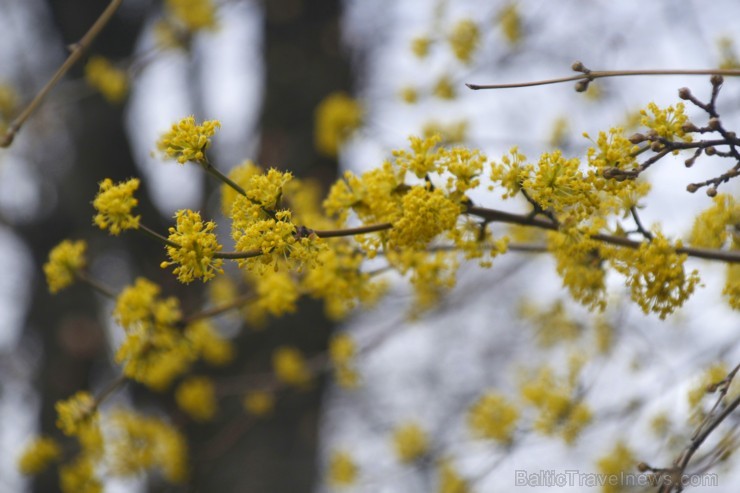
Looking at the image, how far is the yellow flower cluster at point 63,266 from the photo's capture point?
249 centimetres

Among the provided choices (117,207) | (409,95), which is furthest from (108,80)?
(117,207)

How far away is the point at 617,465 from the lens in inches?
135

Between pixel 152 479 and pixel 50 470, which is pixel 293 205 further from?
pixel 50 470

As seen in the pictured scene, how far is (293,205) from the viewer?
8.52 ft

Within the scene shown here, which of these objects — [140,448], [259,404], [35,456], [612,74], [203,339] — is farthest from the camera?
[259,404]

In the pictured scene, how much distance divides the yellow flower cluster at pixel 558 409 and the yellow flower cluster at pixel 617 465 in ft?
0.97

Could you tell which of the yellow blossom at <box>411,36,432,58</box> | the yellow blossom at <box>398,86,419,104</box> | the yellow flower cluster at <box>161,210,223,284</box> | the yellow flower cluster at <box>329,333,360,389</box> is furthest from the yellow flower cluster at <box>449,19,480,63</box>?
the yellow flower cluster at <box>161,210,223,284</box>

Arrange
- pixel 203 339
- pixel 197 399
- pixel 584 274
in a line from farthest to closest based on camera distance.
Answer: pixel 197 399 → pixel 203 339 → pixel 584 274

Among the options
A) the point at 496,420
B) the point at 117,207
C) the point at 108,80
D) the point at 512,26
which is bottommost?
the point at 117,207

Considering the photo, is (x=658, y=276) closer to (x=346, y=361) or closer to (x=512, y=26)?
(x=346, y=361)

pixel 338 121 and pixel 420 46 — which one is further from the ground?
pixel 420 46

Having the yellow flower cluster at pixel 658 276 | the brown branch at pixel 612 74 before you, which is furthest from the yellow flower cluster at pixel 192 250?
the yellow flower cluster at pixel 658 276

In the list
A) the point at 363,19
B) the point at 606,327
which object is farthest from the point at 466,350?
the point at 606,327

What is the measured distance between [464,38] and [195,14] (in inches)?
62.9
